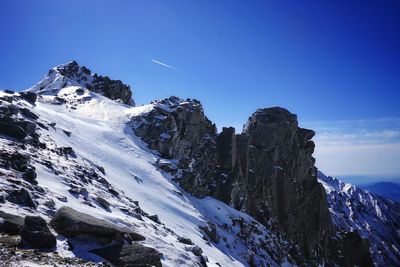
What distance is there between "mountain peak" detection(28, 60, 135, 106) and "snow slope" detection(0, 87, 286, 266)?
295 inches

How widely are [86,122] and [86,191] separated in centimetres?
4477

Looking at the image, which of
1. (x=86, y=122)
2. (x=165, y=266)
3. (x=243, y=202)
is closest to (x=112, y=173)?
(x=86, y=122)

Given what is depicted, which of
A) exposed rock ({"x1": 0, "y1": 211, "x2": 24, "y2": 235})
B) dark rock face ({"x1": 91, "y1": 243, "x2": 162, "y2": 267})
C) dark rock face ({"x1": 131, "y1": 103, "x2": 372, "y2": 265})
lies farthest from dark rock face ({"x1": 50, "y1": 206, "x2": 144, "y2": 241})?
dark rock face ({"x1": 131, "y1": 103, "x2": 372, "y2": 265})

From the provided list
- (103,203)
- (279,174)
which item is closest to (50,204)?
(103,203)

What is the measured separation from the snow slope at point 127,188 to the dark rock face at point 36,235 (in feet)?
2.59

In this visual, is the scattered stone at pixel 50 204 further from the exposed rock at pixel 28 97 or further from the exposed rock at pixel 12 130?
the exposed rock at pixel 28 97

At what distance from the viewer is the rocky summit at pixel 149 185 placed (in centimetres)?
1961

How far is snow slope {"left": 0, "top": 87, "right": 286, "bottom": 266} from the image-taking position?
26.4 m

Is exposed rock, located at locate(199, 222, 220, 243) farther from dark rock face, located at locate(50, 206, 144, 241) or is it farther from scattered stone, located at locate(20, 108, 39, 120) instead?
dark rock face, located at locate(50, 206, 144, 241)

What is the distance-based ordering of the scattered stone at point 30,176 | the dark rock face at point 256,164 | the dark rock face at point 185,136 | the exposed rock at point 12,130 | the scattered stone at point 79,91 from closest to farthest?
1. the scattered stone at point 30,176
2. the exposed rock at point 12,130
3. the dark rock face at point 185,136
4. the dark rock face at point 256,164
5. the scattered stone at point 79,91

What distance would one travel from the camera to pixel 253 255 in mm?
60594

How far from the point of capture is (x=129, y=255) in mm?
18953

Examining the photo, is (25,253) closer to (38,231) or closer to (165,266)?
(38,231)

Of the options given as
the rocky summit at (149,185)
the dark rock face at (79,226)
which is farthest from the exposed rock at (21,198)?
the dark rock face at (79,226)
